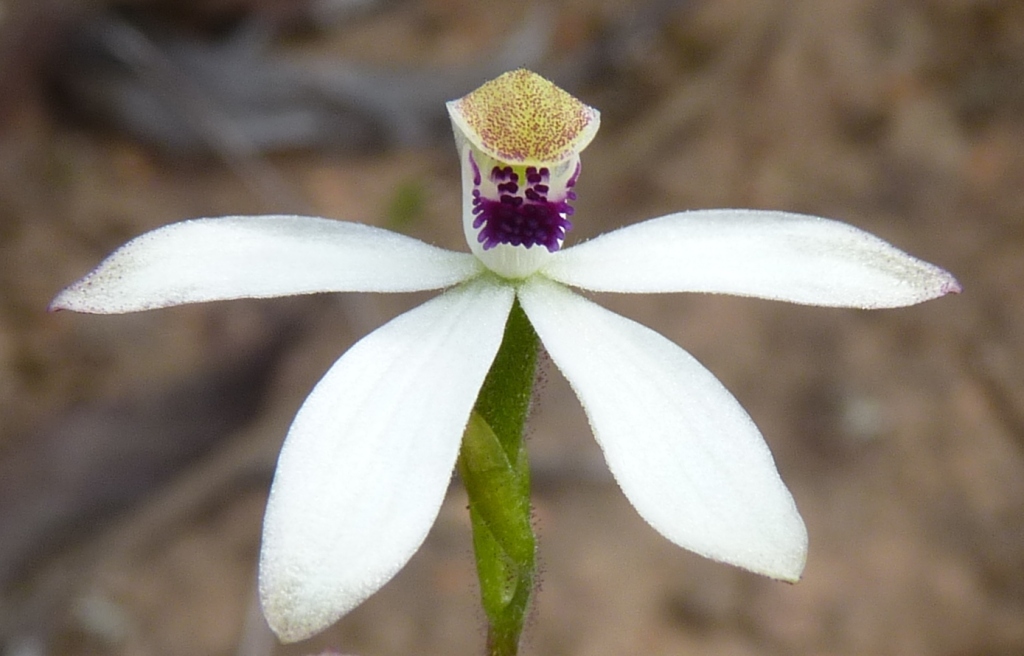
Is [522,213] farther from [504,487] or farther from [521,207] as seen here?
[504,487]

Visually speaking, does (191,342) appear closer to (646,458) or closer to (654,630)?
(654,630)

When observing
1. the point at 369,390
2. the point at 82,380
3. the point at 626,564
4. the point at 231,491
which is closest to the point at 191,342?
the point at 82,380

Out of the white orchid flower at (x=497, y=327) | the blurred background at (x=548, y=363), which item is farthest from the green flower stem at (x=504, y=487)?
the blurred background at (x=548, y=363)

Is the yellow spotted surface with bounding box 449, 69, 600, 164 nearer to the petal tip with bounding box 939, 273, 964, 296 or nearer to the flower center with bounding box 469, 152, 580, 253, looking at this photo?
the flower center with bounding box 469, 152, 580, 253

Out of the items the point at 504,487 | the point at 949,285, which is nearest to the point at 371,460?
the point at 504,487

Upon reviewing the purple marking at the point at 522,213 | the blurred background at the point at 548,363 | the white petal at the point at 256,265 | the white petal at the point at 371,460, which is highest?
the blurred background at the point at 548,363

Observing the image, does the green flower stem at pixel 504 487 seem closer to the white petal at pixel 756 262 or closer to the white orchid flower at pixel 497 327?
the white orchid flower at pixel 497 327

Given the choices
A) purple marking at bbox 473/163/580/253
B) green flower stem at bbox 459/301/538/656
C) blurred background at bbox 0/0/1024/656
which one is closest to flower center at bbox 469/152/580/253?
purple marking at bbox 473/163/580/253
